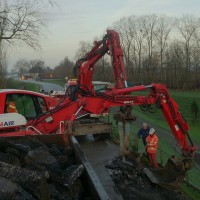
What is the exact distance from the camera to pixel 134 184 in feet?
34.4

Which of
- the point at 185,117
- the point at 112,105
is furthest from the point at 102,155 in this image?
the point at 185,117

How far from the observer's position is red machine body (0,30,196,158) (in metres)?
12.7

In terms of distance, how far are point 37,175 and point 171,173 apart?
7.77 m

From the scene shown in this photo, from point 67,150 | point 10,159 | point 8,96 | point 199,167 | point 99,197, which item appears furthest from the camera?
point 199,167

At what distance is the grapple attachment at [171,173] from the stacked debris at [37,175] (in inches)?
199

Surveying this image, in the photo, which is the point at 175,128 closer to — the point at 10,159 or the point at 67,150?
the point at 67,150

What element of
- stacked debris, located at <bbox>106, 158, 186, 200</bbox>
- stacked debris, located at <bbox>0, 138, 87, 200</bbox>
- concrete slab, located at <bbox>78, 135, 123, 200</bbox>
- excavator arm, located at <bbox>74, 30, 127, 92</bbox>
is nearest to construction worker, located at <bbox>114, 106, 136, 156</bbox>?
stacked debris, located at <bbox>106, 158, 186, 200</bbox>

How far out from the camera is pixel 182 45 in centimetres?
7731

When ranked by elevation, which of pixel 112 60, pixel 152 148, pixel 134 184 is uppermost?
pixel 112 60

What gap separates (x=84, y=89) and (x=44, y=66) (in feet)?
560

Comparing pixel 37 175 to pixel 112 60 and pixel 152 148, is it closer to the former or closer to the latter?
pixel 152 148

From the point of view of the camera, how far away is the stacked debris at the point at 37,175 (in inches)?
169

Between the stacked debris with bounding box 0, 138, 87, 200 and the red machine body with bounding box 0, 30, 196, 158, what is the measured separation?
590 cm

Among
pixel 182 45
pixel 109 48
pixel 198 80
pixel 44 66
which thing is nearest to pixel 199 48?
pixel 182 45
